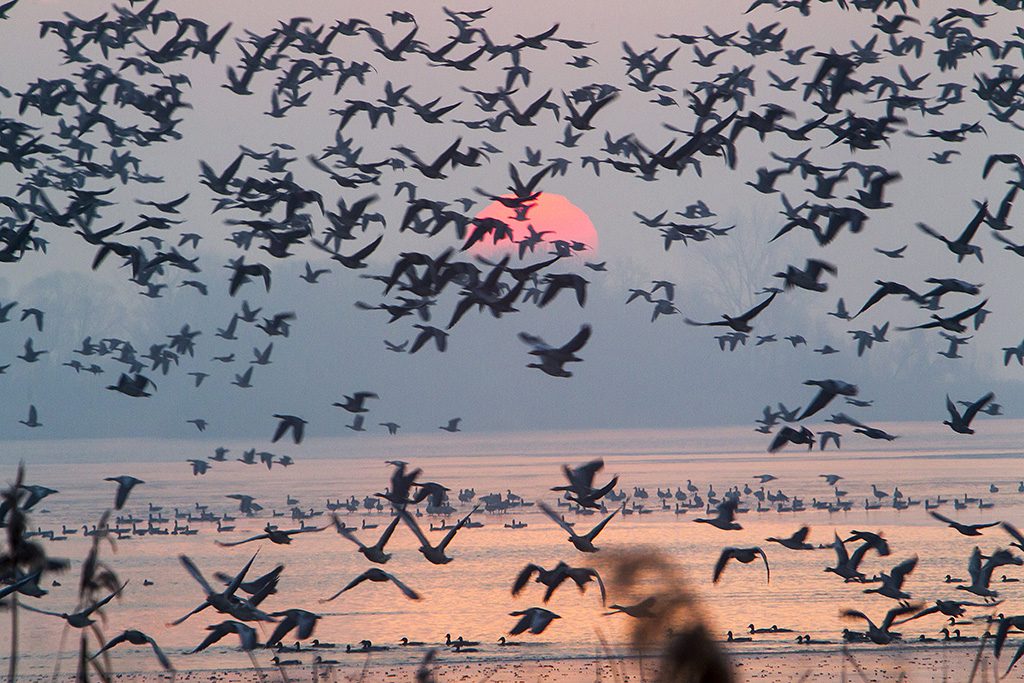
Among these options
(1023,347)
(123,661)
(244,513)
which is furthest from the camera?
(244,513)

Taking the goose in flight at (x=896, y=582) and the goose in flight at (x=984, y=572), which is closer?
the goose in flight at (x=896, y=582)

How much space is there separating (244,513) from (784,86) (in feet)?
119

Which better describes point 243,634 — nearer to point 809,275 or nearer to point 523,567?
point 809,275

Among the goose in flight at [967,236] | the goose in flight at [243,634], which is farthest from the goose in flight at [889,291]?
the goose in flight at [243,634]

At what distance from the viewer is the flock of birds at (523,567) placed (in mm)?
14229

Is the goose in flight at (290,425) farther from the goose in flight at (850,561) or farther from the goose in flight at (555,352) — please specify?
the goose in flight at (850,561)

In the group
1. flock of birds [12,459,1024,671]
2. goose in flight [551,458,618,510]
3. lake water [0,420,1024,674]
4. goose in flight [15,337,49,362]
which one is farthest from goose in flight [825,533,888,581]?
goose in flight [15,337,49,362]

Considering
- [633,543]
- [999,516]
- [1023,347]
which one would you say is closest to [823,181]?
[1023,347]

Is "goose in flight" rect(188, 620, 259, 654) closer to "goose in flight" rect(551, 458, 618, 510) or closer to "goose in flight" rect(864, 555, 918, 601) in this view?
"goose in flight" rect(551, 458, 618, 510)

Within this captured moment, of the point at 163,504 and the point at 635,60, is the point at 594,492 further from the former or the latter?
the point at 163,504

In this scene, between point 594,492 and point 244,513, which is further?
point 244,513

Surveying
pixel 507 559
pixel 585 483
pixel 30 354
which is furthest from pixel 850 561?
pixel 507 559

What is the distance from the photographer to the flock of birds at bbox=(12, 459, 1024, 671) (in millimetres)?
14229

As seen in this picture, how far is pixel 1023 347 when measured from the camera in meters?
25.3
